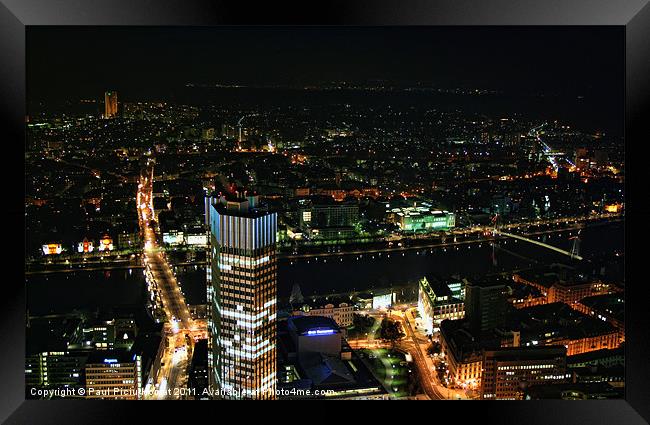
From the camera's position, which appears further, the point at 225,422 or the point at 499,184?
the point at 499,184

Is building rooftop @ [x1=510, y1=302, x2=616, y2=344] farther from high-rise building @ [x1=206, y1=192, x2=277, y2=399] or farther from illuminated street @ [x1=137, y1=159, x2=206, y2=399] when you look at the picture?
illuminated street @ [x1=137, y1=159, x2=206, y2=399]

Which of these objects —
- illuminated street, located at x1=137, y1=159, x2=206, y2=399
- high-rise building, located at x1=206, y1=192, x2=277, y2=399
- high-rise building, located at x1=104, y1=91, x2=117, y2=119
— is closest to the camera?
high-rise building, located at x1=206, y1=192, x2=277, y2=399

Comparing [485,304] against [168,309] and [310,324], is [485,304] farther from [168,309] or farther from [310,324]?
[168,309]

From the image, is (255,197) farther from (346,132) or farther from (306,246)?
(306,246)

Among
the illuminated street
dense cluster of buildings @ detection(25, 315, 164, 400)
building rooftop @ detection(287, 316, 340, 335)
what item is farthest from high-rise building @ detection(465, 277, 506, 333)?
dense cluster of buildings @ detection(25, 315, 164, 400)

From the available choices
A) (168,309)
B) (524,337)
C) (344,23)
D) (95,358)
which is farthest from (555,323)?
(344,23)
